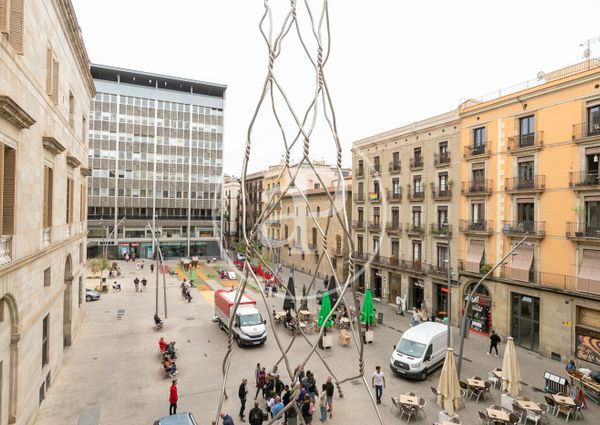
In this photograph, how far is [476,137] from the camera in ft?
94.3

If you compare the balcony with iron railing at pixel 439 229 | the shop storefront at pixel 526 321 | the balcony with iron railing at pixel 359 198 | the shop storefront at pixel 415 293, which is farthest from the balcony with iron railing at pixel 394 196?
the shop storefront at pixel 526 321

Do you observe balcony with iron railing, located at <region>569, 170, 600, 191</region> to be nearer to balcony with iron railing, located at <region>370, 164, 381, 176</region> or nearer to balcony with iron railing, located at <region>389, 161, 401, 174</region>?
balcony with iron railing, located at <region>389, 161, 401, 174</region>

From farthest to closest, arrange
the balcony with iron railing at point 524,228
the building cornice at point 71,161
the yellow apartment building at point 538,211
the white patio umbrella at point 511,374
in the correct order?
the balcony with iron railing at point 524,228, the yellow apartment building at point 538,211, the building cornice at point 71,161, the white patio umbrella at point 511,374

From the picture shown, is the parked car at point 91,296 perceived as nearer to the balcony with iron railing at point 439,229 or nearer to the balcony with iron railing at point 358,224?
the balcony with iron railing at point 358,224

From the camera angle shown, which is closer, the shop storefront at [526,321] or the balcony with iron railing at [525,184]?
the balcony with iron railing at [525,184]

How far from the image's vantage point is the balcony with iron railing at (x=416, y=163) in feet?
109

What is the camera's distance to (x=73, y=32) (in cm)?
1947

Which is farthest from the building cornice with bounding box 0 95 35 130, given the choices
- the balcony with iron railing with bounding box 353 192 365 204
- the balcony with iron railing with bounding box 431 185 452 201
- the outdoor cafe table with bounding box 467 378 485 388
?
the balcony with iron railing with bounding box 353 192 365 204

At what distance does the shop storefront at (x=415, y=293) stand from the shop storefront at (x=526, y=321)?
846 cm

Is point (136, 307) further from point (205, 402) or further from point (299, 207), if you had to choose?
point (299, 207)

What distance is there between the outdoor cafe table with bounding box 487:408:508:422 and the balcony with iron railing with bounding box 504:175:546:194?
14.7m

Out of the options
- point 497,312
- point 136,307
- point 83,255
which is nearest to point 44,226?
point 83,255

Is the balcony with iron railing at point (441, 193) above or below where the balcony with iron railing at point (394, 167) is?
below

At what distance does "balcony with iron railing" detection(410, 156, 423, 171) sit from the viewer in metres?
33.2
